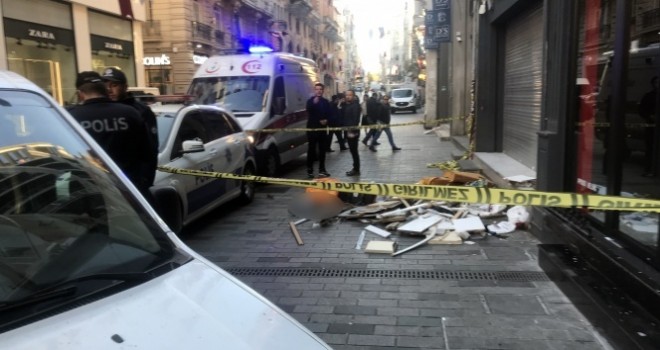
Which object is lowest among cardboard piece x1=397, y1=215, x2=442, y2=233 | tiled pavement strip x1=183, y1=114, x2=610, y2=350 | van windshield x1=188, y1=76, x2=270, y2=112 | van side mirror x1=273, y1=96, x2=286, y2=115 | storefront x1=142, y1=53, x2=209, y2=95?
tiled pavement strip x1=183, y1=114, x2=610, y2=350

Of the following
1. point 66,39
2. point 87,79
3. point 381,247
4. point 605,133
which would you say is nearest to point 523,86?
point 605,133

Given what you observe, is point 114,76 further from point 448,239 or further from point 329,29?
point 329,29

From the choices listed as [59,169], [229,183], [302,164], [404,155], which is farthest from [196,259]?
[404,155]

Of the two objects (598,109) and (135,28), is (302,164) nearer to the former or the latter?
(598,109)

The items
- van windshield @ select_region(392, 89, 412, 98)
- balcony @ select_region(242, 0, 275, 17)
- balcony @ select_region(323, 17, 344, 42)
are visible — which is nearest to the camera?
balcony @ select_region(242, 0, 275, 17)

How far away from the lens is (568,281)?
4336mm

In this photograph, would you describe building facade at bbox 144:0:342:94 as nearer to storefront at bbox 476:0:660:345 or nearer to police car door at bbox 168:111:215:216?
police car door at bbox 168:111:215:216

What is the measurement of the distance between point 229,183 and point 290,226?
1213 millimetres

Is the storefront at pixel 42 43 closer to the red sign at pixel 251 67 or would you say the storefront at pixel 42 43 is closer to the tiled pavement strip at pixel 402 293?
the red sign at pixel 251 67

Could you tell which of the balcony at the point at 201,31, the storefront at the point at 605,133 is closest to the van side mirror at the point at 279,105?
the storefront at the point at 605,133

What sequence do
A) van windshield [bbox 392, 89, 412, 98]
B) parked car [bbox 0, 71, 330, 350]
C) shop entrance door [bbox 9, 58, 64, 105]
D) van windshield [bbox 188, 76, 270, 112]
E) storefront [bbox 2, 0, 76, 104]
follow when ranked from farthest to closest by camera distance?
van windshield [bbox 392, 89, 412, 98]
shop entrance door [bbox 9, 58, 64, 105]
storefront [bbox 2, 0, 76, 104]
van windshield [bbox 188, 76, 270, 112]
parked car [bbox 0, 71, 330, 350]

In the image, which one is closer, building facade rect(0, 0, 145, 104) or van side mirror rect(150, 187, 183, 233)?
van side mirror rect(150, 187, 183, 233)


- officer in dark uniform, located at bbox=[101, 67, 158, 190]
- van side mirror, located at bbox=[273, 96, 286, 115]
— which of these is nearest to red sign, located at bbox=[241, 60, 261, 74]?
van side mirror, located at bbox=[273, 96, 286, 115]

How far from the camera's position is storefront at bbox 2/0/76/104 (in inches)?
593
